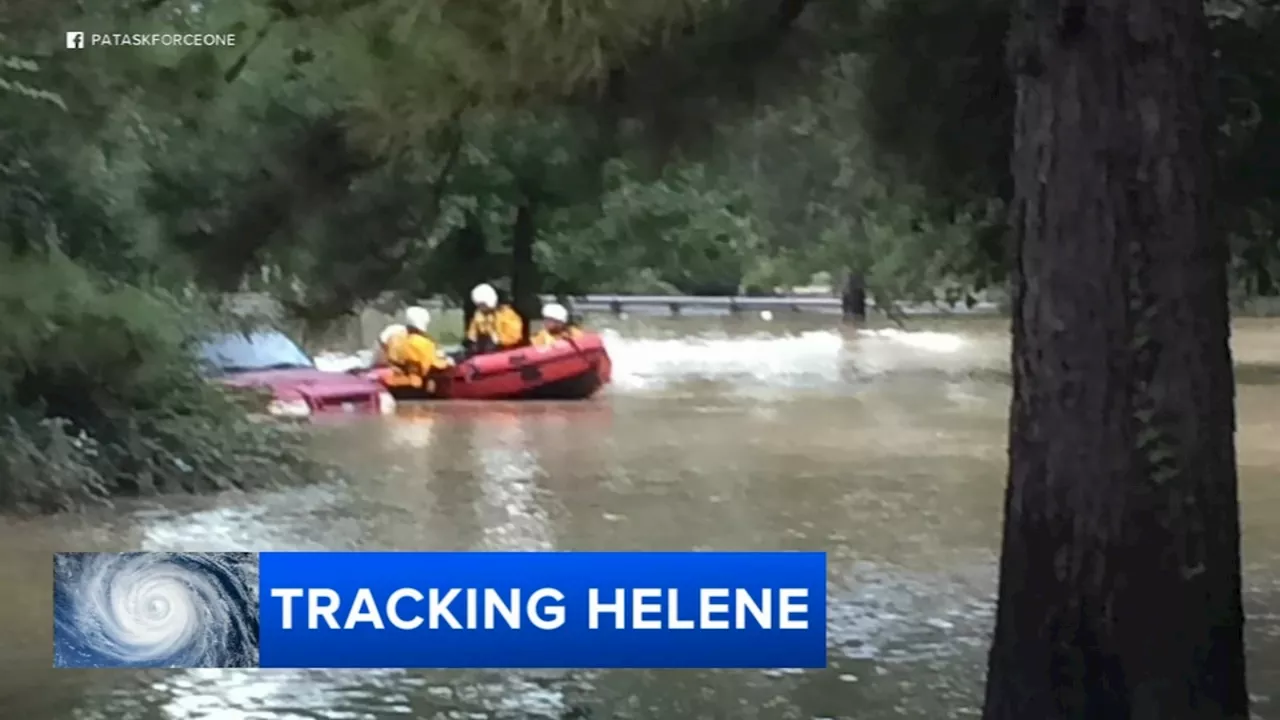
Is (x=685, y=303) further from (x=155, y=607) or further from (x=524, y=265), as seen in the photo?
(x=155, y=607)

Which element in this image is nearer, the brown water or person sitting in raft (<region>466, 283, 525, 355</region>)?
the brown water

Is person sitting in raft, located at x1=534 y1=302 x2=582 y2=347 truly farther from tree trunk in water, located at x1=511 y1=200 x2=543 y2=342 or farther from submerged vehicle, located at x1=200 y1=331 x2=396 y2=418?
submerged vehicle, located at x1=200 y1=331 x2=396 y2=418

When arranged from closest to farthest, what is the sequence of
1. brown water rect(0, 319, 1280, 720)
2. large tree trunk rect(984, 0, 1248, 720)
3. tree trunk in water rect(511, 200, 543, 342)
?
large tree trunk rect(984, 0, 1248, 720) < brown water rect(0, 319, 1280, 720) < tree trunk in water rect(511, 200, 543, 342)

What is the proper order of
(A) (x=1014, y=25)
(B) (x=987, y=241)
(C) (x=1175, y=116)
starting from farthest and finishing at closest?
1. (B) (x=987, y=241)
2. (A) (x=1014, y=25)
3. (C) (x=1175, y=116)

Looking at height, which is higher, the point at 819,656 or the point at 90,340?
the point at 90,340

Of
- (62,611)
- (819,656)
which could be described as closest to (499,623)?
(819,656)

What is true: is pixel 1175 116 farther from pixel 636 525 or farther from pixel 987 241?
pixel 636 525

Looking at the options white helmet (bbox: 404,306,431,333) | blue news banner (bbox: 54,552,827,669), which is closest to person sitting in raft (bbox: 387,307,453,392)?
white helmet (bbox: 404,306,431,333)
